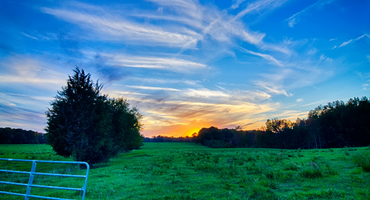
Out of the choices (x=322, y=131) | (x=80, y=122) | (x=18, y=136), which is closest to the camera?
(x=80, y=122)

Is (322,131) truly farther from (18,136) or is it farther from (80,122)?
(18,136)

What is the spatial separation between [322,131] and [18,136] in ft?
455

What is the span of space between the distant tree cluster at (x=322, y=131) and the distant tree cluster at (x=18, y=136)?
96.1 meters

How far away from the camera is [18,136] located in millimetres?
90625

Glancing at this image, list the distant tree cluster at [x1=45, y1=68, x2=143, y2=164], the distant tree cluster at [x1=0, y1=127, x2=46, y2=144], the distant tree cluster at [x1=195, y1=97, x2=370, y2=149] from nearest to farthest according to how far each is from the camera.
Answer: the distant tree cluster at [x1=45, y1=68, x2=143, y2=164] < the distant tree cluster at [x1=195, y1=97, x2=370, y2=149] < the distant tree cluster at [x1=0, y1=127, x2=46, y2=144]

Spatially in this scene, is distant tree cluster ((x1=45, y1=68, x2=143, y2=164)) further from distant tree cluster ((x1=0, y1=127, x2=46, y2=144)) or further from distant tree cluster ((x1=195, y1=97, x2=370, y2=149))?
distant tree cluster ((x1=195, y1=97, x2=370, y2=149))

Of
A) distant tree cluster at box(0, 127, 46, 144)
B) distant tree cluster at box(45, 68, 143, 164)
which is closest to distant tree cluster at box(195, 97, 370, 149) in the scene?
distant tree cluster at box(45, 68, 143, 164)

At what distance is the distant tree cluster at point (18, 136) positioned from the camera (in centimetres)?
8294

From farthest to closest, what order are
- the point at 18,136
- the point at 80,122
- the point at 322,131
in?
1. the point at 18,136
2. the point at 322,131
3. the point at 80,122

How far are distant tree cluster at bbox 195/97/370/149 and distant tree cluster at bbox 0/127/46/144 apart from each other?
96.1 metres

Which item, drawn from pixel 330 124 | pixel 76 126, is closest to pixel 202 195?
pixel 76 126

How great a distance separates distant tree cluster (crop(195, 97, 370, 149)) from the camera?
70000 millimetres

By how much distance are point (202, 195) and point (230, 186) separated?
243 cm

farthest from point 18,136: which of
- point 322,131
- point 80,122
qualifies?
point 322,131
